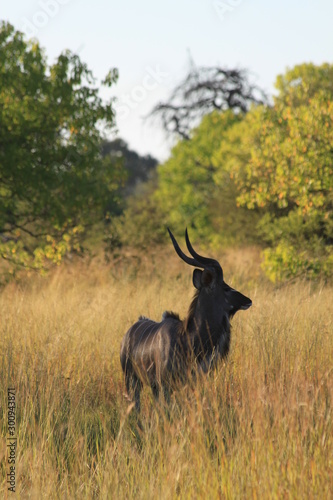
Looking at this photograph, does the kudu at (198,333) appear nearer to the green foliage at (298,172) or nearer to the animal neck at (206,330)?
the animal neck at (206,330)

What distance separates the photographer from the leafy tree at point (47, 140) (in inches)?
480

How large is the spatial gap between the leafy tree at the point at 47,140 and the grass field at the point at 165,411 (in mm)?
1951

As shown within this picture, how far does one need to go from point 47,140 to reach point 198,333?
8.43m

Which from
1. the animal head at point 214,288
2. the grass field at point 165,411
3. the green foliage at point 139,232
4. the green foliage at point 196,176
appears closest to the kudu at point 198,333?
the animal head at point 214,288

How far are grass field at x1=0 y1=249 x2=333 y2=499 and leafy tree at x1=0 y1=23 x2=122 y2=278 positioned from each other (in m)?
1.95

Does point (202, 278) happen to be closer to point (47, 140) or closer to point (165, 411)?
point (165, 411)

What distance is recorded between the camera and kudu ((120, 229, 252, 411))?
213 inches

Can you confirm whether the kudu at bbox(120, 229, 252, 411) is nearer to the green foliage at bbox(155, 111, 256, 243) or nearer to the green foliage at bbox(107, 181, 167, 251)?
the green foliage at bbox(107, 181, 167, 251)

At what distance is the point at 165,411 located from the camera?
5.05 metres

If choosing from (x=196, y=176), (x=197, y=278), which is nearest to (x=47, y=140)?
(x=197, y=278)

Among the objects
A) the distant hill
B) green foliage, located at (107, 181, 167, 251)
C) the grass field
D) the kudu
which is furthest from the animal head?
the distant hill

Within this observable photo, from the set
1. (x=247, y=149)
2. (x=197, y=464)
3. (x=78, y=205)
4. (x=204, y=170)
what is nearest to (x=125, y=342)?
(x=197, y=464)

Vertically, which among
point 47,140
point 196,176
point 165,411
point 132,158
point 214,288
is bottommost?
point 165,411

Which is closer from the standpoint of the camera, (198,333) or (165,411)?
(165,411)
